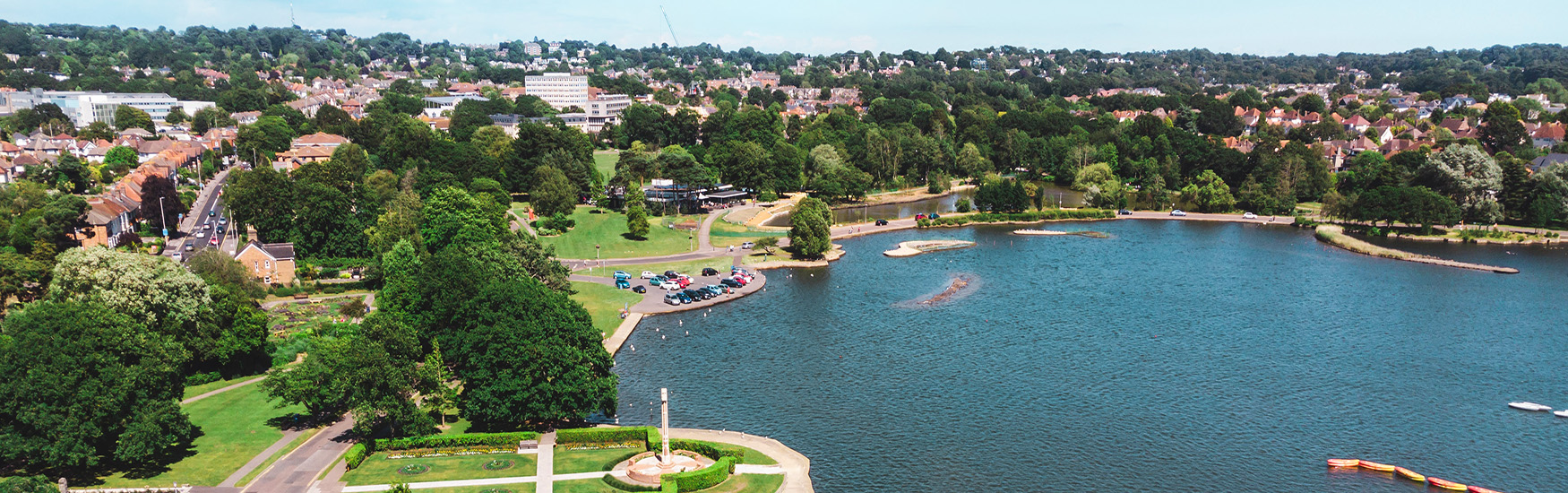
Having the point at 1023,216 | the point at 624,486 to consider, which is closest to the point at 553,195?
the point at 1023,216

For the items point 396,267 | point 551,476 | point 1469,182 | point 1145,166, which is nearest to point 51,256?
point 396,267

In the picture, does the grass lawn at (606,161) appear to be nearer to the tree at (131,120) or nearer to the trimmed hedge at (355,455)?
the tree at (131,120)

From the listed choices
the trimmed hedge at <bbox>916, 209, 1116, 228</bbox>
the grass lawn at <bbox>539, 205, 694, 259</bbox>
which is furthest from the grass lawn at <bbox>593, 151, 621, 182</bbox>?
the trimmed hedge at <bbox>916, 209, 1116, 228</bbox>

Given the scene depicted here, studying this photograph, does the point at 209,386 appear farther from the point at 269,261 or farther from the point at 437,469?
the point at 269,261

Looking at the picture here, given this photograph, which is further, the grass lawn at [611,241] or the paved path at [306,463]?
the grass lawn at [611,241]

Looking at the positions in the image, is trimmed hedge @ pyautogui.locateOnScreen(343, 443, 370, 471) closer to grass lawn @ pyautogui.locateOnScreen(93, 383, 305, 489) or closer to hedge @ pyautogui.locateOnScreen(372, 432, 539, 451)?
hedge @ pyautogui.locateOnScreen(372, 432, 539, 451)

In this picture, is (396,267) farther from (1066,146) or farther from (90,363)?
(1066,146)

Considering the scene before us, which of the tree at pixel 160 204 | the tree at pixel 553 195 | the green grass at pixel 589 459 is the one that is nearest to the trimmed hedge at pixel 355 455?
the green grass at pixel 589 459
